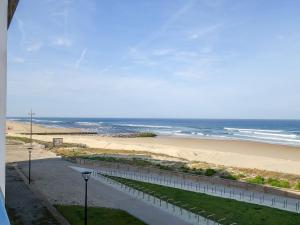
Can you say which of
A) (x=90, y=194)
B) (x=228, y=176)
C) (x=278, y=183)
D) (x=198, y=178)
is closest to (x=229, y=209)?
(x=278, y=183)

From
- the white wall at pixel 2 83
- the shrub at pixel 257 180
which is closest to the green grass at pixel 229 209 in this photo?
the shrub at pixel 257 180

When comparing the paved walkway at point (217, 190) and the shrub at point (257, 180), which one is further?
the shrub at point (257, 180)

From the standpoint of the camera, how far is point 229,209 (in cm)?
1959

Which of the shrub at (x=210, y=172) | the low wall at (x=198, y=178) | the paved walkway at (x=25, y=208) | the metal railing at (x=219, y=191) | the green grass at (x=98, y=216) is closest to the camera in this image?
the paved walkway at (x=25, y=208)

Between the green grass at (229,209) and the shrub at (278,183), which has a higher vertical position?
the shrub at (278,183)

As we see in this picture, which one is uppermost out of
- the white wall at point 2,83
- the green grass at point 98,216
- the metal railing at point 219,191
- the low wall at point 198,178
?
the white wall at point 2,83

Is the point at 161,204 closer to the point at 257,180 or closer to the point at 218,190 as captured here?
the point at 218,190

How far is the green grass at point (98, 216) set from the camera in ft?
56.1

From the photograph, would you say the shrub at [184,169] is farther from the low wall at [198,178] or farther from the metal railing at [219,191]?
the metal railing at [219,191]

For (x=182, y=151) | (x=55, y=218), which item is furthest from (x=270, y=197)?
(x=182, y=151)

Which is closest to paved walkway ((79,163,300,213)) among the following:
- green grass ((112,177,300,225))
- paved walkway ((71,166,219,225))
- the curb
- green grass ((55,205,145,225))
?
green grass ((112,177,300,225))

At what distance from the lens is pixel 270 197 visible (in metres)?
22.8

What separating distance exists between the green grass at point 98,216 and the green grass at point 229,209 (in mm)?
3911

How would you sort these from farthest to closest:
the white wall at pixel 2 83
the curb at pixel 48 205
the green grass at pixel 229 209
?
the green grass at pixel 229 209 < the curb at pixel 48 205 < the white wall at pixel 2 83
